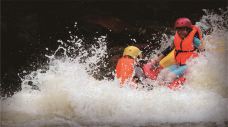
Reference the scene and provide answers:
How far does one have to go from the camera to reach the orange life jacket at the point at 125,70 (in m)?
5.34

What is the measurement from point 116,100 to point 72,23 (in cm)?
208

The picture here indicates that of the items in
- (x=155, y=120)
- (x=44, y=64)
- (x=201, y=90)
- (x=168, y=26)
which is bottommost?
(x=155, y=120)

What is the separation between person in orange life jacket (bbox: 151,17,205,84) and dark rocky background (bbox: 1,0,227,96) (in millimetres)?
1144

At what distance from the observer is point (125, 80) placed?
5.34m

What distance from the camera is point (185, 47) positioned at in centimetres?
550

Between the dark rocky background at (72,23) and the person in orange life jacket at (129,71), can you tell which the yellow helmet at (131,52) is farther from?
the dark rocky background at (72,23)

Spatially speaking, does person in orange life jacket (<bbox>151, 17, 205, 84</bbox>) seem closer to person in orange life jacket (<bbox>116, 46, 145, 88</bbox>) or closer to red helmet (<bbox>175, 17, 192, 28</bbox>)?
red helmet (<bbox>175, 17, 192, 28</bbox>)

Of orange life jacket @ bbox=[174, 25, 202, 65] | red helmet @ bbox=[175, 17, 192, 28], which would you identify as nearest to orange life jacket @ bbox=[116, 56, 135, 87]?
orange life jacket @ bbox=[174, 25, 202, 65]

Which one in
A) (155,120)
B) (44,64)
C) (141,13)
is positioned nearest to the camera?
(155,120)

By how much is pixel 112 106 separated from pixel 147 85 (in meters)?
0.55

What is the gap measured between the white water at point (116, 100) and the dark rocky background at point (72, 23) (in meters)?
0.74

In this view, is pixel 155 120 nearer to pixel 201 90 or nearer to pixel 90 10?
pixel 201 90

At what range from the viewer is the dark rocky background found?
6.32 metres

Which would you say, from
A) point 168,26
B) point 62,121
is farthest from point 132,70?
point 168,26
